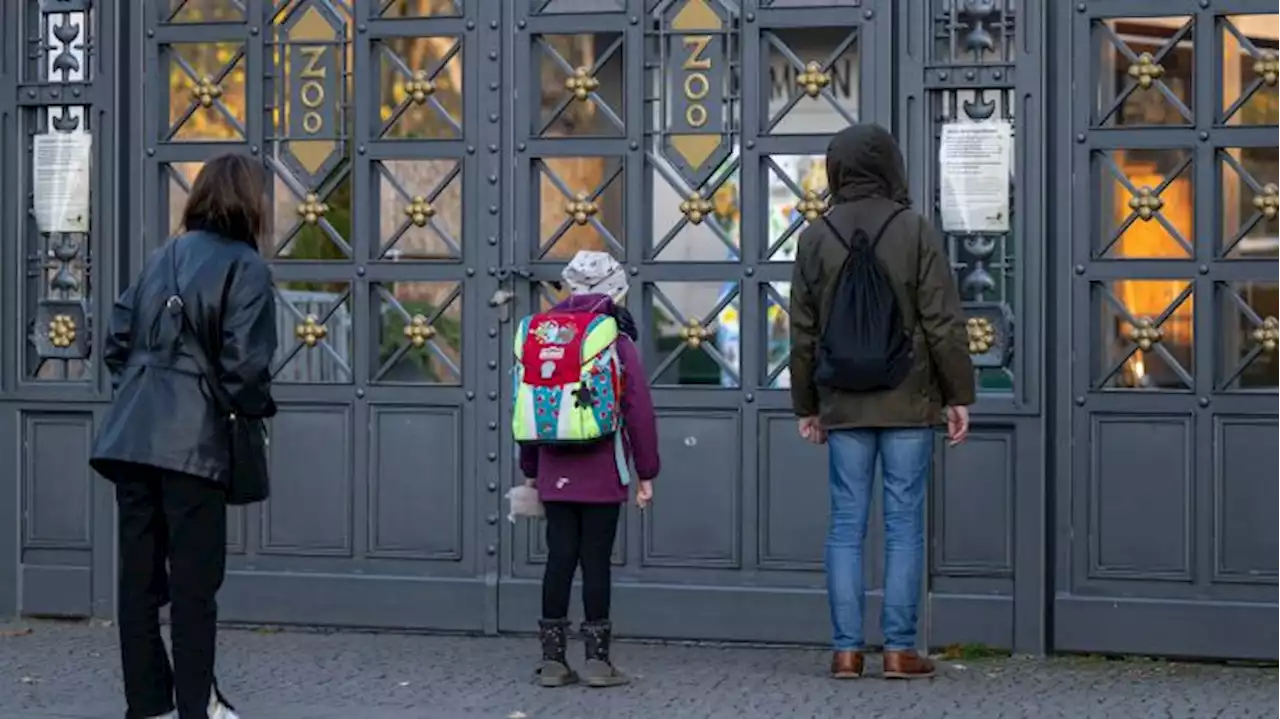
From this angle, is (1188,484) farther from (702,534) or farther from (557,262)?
(557,262)

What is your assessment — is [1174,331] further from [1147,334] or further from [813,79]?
[813,79]

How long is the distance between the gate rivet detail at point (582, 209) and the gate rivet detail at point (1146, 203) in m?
2.11

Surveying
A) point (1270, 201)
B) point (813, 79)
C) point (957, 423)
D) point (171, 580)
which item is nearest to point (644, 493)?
point (957, 423)

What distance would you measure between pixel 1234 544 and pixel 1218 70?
1771mm

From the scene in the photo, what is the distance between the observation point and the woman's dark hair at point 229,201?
7.12 metres

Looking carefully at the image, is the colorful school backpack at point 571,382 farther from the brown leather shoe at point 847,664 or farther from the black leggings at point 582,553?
the brown leather shoe at point 847,664

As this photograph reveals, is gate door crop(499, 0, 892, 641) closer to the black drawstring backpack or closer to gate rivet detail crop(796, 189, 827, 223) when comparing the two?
gate rivet detail crop(796, 189, 827, 223)

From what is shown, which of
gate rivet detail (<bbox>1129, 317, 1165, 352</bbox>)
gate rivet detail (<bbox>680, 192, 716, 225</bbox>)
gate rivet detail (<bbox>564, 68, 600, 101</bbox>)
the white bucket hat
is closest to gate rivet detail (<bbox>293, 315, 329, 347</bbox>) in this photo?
gate rivet detail (<bbox>564, 68, 600, 101</bbox>)

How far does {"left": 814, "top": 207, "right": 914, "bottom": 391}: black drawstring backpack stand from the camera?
26.2ft

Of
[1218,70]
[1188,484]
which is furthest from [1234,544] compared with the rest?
[1218,70]

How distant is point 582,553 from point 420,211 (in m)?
1.97

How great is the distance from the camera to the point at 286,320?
971cm

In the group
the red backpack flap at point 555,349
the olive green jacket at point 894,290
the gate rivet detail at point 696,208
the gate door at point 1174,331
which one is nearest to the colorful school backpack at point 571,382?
the red backpack flap at point 555,349

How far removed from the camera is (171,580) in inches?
278
